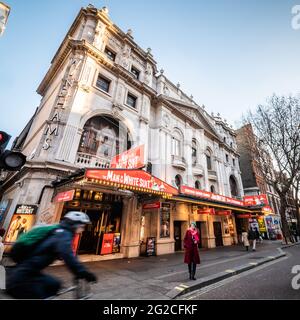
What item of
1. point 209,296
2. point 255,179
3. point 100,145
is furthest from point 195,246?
point 255,179

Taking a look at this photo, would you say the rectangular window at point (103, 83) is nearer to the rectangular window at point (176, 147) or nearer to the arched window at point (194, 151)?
the rectangular window at point (176, 147)

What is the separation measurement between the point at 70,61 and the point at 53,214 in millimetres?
10900

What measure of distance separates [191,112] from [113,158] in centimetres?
1461

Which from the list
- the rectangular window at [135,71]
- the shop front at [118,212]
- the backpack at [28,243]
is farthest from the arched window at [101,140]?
the backpack at [28,243]

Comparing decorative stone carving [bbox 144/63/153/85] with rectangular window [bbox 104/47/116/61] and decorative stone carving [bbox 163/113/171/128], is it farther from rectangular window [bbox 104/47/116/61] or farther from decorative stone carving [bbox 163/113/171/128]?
decorative stone carving [bbox 163/113/171/128]

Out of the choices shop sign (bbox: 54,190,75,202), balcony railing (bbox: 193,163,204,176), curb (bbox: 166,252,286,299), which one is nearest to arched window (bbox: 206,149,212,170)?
balcony railing (bbox: 193,163,204,176)

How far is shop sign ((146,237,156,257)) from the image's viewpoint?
11.1 m

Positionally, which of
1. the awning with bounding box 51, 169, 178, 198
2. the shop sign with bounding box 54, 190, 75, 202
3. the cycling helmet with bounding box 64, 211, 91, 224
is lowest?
the cycling helmet with bounding box 64, 211, 91, 224

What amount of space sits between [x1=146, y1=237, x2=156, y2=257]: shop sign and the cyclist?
9846 mm

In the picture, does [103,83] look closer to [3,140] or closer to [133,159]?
[133,159]

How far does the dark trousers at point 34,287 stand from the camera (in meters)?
2.11

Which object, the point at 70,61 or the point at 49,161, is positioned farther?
the point at 70,61

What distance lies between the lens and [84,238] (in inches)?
399

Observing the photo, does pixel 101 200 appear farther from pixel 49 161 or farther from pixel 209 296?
pixel 209 296
